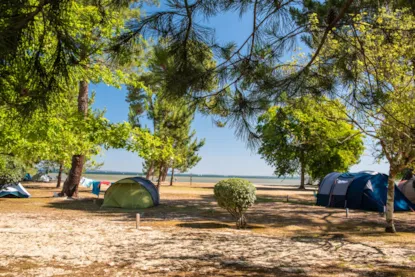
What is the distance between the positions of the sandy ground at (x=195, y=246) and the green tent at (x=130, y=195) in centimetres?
320

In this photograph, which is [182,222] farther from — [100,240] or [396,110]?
[396,110]

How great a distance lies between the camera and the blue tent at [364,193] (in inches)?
660

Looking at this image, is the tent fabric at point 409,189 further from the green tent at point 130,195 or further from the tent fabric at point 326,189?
the green tent at point 130,195

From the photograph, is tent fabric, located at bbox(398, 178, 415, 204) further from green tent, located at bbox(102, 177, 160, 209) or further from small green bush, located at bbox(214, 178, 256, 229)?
green tent, located at bbox(102, 177, 160, 209)

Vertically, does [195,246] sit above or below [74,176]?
below

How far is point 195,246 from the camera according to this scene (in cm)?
768

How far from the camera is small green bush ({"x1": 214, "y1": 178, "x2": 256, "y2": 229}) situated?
10508mm

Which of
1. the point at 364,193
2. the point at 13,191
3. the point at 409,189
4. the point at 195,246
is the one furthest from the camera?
the point at 409,189

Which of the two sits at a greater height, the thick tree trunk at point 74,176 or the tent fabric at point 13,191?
the thick tree trunk at point 74,176

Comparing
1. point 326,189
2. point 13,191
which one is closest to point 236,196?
point 326,189

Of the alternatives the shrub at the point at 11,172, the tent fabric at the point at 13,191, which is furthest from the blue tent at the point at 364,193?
the tent fabric at the point at 13,191

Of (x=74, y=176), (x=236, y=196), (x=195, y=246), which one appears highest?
(x=74, y=176)

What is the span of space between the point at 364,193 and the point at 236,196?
31.7 ft

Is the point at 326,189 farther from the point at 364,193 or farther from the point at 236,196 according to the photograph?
the point at 236,196
